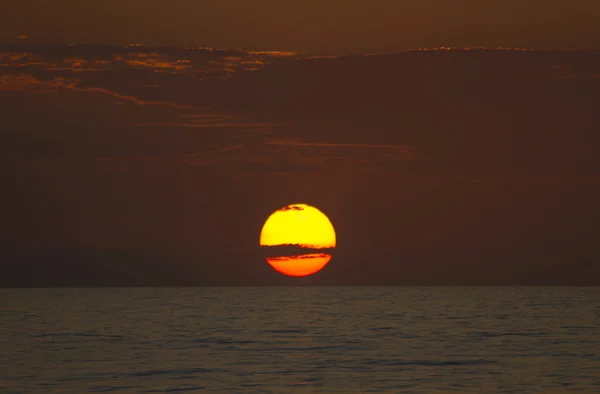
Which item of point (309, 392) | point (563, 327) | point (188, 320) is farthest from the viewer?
point (188, 320)

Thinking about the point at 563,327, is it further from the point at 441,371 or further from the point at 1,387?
the point at 1,387

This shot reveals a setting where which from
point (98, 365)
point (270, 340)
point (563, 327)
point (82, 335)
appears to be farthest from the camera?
point (563, 327)

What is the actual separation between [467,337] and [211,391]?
32912mm

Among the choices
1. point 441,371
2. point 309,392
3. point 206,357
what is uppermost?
point 206,357

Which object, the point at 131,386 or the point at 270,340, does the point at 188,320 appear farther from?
the point at 131,386

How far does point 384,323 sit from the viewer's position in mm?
90438

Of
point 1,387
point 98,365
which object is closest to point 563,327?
point 98,365

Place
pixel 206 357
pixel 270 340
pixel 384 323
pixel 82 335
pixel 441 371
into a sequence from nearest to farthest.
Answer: pixel 441 371, pixel 206 357, pixel 270 340, pixel 82 335, pixel 384 323

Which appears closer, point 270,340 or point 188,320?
point 270,340

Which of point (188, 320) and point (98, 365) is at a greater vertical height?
point (188, 320)

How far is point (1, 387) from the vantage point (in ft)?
140

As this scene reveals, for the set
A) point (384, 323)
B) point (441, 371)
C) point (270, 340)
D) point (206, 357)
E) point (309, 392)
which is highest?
point (384, 323)

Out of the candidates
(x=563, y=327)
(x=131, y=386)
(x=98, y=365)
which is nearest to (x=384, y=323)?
(x=563, y=327)

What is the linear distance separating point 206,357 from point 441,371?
1369 centimetres
